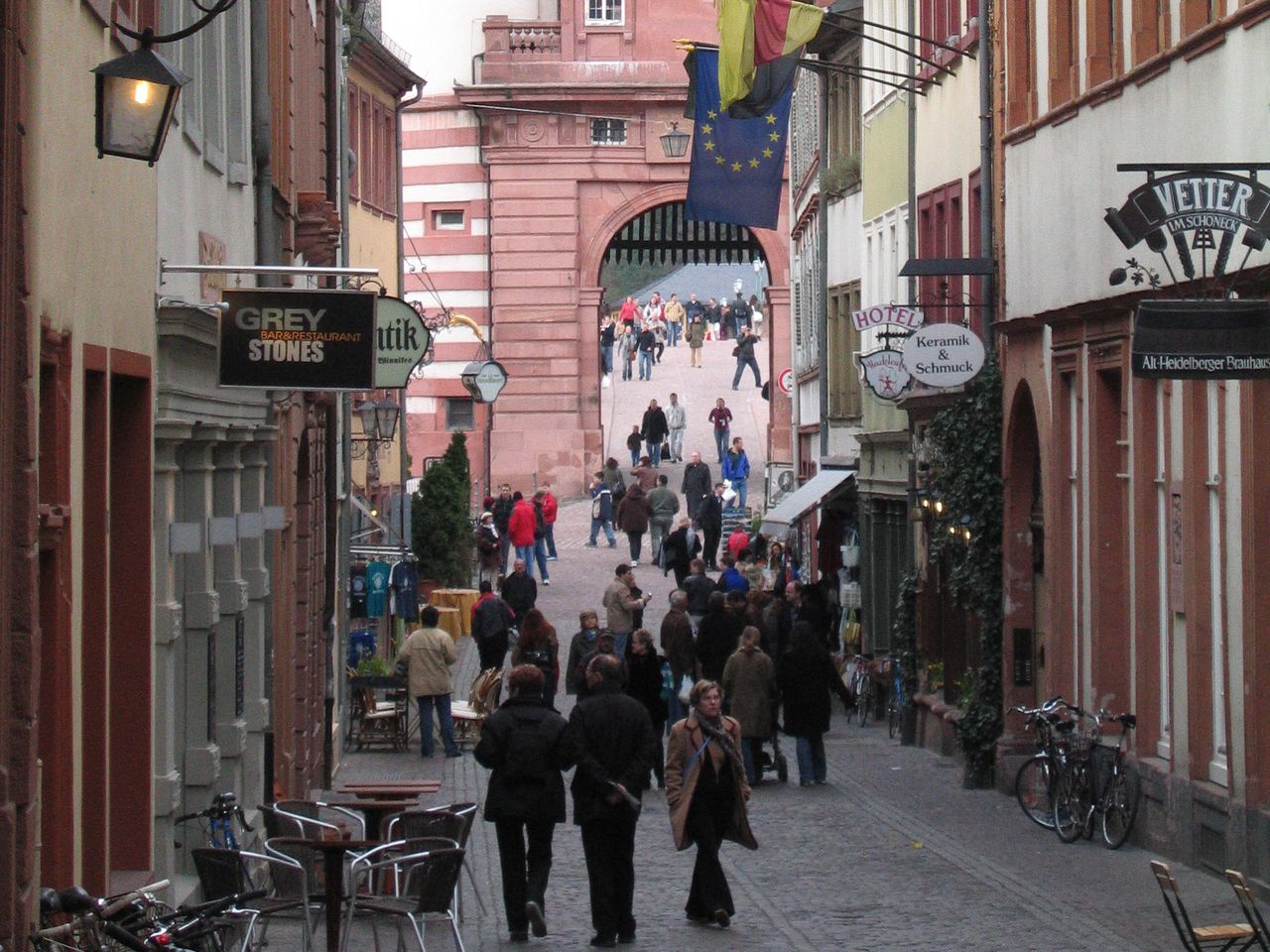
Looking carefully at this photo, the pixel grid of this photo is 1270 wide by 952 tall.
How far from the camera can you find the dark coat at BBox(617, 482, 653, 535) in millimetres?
42719

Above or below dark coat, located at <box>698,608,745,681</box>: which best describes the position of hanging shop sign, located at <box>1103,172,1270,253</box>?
above

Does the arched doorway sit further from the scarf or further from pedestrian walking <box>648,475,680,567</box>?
pedestrian walking <box>648,475,680,567</box>

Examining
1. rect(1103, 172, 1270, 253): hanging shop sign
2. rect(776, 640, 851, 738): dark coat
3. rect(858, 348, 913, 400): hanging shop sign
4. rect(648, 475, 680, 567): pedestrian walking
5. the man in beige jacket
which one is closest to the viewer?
rect(1103, 172, 1270, 253): hanging shop sign

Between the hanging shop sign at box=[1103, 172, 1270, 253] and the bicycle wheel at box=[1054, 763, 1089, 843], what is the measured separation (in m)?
5.38

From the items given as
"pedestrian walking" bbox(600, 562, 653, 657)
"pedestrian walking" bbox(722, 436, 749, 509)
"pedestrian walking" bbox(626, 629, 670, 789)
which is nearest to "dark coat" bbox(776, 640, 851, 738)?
"pedestrian walking" bbox(626, 629, 670, 789)

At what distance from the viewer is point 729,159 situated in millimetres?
27234

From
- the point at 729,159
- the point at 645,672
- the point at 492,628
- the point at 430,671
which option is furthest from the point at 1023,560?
the point at 492,628

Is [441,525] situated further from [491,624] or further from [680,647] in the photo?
[680,647]

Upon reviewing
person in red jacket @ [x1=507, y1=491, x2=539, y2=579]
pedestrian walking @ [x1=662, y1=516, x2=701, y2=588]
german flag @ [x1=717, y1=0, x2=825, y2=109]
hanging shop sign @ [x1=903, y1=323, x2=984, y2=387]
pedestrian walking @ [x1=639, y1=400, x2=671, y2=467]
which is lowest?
pedestrian walking @ [x1=662, y1=516, x2=701, y2=588]

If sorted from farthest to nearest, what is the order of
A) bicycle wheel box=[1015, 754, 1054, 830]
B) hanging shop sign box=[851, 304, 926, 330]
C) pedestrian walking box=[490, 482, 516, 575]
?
1. pedestrian walking box=[490, 482, 516, 575]
2. hanging shop sign box=[851, 304, 926, 330]
3. bicycle wheel box=[1015, 754, 1054, 830]

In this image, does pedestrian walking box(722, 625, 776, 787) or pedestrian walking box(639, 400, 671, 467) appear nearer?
pedestrian walking box(722, 625, 776, 787)

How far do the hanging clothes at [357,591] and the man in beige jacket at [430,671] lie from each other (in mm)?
4173

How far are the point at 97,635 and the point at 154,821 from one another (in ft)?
5.33

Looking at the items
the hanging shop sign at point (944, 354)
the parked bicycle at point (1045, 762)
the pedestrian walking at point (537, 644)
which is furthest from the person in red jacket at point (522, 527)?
the parked bicycle at point (1045, 762)
